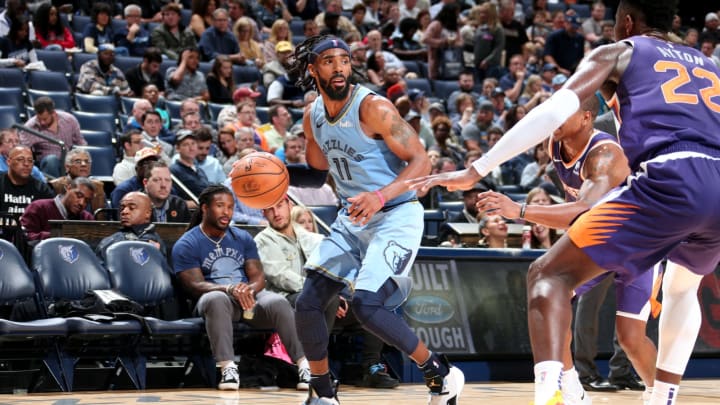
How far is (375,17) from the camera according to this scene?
18328 millimetres

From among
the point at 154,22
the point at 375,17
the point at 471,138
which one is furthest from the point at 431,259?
the point at 375,17

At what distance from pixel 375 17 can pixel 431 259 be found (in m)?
10.2

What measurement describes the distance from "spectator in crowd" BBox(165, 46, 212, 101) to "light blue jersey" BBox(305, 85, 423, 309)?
26.0ft

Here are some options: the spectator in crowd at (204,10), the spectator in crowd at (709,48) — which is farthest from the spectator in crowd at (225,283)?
the spectator in crowd at (709,48)

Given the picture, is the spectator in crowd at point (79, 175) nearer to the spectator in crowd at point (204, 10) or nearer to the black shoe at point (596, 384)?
the black shoe at point (596, 384)

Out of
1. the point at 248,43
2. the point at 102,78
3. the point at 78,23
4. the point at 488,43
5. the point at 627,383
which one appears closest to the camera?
the point at 627,383

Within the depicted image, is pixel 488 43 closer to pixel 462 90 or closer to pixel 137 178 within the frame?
pixel 462 90

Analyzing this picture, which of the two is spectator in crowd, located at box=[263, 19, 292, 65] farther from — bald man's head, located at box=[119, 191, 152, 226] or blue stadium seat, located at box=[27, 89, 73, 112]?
bald man's head, located at box=[119, 191, 152, 226]

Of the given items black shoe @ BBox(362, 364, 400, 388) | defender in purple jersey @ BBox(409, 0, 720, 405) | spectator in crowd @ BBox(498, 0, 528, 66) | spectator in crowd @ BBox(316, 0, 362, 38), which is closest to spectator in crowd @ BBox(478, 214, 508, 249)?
black shoe @ BBox(362, 364, 400, 388)

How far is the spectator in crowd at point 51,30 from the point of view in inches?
548

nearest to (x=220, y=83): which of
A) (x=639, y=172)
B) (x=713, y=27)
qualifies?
(x=639, y=172)

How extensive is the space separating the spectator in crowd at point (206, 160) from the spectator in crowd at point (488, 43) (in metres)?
7.56

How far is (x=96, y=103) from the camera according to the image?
13.0 metres

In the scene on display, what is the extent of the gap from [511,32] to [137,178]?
397 inches
